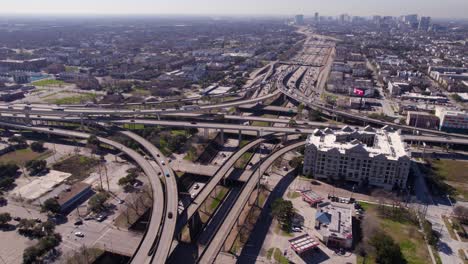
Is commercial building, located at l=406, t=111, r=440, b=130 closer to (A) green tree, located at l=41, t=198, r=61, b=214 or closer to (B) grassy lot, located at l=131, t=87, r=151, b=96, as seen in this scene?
(A) green tree, located at l=41, t=198, r=61, b=214

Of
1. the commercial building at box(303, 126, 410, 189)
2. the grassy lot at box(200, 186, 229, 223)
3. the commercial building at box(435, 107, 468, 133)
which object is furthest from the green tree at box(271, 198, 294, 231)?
the commercial building at box(435, 107, 468, 133)

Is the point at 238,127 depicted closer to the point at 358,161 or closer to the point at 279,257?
the point at 358,161

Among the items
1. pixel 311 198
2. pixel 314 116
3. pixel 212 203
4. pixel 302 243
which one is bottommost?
pixel 212 203

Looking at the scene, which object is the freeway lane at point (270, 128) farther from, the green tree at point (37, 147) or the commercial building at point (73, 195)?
the commercial building at point (73, 195)

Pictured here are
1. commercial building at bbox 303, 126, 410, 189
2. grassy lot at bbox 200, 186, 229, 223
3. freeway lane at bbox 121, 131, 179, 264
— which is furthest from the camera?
commercial building at bbox 303, 126, 410, 189

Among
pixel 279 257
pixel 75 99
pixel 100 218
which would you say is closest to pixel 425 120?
pixel 279 257

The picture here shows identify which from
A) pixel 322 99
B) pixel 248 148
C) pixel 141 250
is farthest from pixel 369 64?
pixel 141 250
